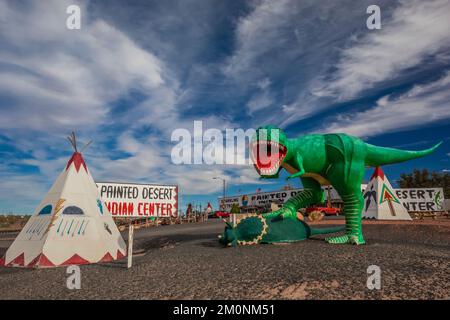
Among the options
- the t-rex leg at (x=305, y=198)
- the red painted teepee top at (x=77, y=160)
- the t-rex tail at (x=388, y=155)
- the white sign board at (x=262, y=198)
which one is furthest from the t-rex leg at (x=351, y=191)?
the white sign board at (x=262, y=198)

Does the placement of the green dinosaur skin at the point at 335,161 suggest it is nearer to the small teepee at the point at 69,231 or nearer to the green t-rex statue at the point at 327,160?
the green t-rex statue at the point at 327,160

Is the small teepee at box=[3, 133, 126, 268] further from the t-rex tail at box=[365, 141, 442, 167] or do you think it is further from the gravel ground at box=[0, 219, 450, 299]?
the t-rex tail at box=[365, 141, 442, 167]

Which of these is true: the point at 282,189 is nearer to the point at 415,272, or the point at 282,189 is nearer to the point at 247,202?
the point at 247,202

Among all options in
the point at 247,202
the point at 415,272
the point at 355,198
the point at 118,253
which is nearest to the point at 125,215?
the point at 118,253

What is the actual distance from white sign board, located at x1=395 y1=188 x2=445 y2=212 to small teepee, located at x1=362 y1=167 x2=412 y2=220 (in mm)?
8756

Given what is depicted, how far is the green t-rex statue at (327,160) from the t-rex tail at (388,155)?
27 millimetres

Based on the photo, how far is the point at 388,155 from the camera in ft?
26.4

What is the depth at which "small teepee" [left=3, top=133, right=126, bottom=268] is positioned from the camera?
7262 millimetres

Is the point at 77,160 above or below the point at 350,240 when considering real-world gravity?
above

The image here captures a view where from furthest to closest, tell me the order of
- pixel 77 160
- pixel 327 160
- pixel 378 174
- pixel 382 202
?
pixel 378 174, pixel 382 202, pixel 77 160, pixel 327 160

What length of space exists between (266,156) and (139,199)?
21028 mm

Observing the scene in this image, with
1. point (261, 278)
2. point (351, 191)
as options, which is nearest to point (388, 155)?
point (351, 191)

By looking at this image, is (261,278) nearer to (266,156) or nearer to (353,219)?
(266,156)

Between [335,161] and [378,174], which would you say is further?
[378,174]
